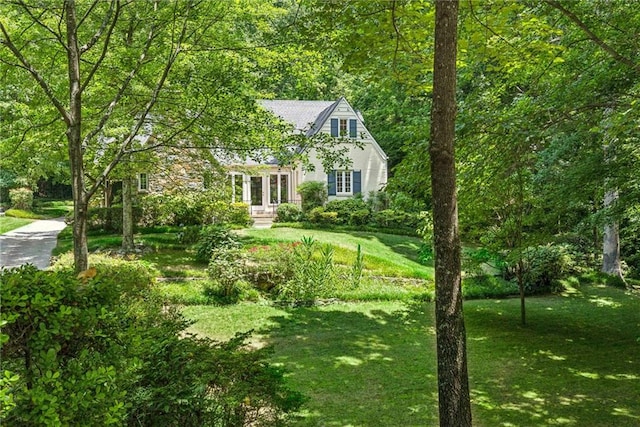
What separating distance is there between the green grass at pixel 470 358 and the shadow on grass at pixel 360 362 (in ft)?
0.05

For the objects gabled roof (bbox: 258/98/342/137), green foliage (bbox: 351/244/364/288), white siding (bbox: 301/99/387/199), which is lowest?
green foliage (bbox: 351/244/364/288)

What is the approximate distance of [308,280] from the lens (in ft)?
36.1

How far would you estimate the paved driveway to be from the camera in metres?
12.8

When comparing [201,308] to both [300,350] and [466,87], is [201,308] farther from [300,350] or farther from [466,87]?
[466,87]

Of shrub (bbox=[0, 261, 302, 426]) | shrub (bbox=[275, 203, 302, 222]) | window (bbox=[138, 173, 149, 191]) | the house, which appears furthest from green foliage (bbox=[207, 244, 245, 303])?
the house

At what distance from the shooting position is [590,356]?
7059 mm

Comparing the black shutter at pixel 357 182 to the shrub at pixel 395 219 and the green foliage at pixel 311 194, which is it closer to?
the green foliage at pixel 311 194

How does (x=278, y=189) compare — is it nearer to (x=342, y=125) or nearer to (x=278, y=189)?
(x=278, y=189)

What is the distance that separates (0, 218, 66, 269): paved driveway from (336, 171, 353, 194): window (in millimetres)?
13194

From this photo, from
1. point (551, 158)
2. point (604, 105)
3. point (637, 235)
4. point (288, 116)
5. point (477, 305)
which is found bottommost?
point (477, 305)

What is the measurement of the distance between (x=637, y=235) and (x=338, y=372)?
13.4 m

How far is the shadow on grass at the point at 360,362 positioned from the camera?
4.93 m

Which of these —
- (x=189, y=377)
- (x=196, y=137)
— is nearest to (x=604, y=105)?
(x=189, y=377)

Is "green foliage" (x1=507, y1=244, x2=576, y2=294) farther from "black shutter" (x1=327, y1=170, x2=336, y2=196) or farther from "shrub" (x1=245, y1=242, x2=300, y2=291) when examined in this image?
"black shutter" (x1=327, y1=170, x2=336, y2=196)
